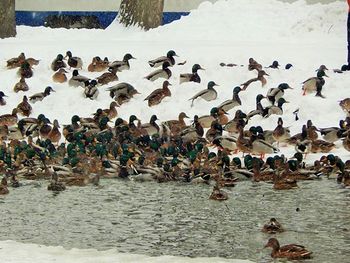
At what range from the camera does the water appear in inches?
486

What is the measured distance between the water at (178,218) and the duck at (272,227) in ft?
0.32

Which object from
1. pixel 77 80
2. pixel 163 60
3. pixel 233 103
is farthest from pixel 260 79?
pixel 77 80

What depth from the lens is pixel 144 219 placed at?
13859 mm

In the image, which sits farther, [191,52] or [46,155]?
[191,52]

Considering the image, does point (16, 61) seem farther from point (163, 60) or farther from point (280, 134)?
point (280, 134)

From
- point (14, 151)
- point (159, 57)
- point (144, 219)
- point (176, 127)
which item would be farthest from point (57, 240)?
point (159, 57)

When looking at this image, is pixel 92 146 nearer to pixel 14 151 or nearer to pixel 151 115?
pixel 14 151

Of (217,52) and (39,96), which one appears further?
(217,52)

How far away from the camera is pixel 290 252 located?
1161 centimetres

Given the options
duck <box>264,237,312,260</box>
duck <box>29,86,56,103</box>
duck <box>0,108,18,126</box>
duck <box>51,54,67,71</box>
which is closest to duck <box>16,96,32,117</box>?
duck <box>29,86,56,103</box>

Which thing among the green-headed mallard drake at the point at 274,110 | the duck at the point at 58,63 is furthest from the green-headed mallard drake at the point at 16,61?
the green-headed mallard drake at the point at 274,110

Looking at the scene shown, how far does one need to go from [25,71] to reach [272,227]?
11803 mm

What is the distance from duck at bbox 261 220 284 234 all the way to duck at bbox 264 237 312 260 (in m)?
1.07

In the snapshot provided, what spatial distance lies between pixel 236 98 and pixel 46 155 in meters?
4.21
